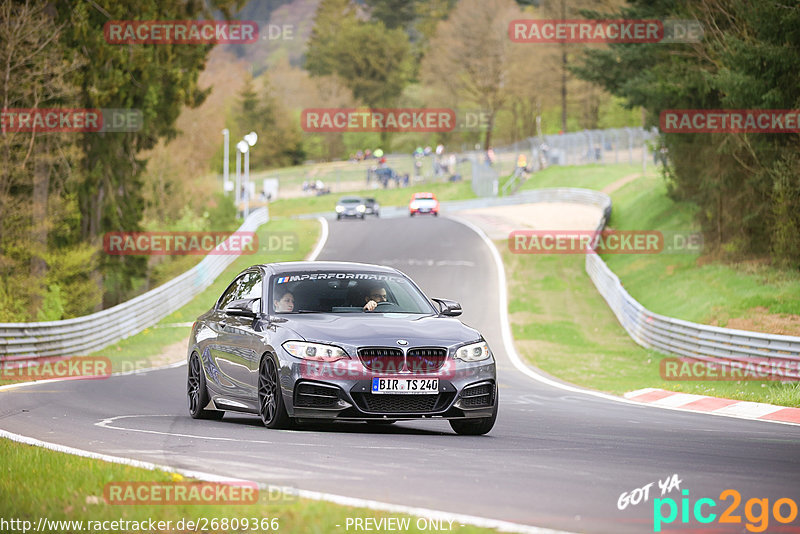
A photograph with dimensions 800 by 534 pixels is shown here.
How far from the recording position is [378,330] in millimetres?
11359

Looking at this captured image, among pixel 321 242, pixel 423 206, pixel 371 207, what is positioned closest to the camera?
pixel 321 242

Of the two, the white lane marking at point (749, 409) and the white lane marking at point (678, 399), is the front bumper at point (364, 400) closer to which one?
the white lane marking at point (749, 409)

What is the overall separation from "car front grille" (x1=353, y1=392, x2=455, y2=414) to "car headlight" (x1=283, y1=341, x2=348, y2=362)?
391 millimetres

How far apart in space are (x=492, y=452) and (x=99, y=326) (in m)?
21.6

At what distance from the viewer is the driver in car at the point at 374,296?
40.7 ft

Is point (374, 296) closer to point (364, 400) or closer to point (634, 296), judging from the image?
point (364, 400)

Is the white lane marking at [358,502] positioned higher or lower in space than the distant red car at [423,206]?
lower

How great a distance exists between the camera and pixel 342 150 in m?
160

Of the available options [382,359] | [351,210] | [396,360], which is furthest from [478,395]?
[351,210]

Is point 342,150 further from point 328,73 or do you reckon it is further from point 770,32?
point 770,32

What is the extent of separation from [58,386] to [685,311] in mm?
18842

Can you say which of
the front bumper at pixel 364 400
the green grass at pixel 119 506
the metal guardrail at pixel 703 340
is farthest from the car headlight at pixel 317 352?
the metal guardrail at pixel 703 340

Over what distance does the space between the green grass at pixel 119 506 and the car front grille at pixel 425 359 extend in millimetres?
3388

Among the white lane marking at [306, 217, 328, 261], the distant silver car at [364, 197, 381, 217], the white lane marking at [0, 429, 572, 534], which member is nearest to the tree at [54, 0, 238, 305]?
the white lane marking at [306, 217, 328, 261]
